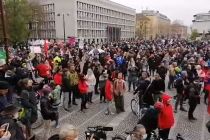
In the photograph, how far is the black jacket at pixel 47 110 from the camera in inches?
409

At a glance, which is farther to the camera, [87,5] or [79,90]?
[87,5]

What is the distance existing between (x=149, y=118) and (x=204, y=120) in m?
5.14

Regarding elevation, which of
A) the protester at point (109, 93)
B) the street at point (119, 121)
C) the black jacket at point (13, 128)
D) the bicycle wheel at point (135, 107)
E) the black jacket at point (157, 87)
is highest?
the black jacket at point (13, 128)

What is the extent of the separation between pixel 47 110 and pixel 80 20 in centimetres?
8958

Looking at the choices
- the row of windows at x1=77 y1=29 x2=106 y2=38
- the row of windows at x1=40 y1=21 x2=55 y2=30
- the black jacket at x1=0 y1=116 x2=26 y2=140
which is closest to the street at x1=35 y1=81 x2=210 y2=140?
the black jacket at x1=0 y1=116 x2=26 y2=140

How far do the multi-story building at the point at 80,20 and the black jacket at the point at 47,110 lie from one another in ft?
248

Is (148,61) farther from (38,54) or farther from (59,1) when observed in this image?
(59,1)

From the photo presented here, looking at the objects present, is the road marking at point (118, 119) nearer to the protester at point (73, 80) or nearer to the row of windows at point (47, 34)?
the protester at point (73, 80)

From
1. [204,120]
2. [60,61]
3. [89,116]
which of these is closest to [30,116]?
[89,116]

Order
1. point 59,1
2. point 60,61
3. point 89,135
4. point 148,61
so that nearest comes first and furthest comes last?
point 89,135 → point 60,61 → point 148,61 → point 59,1

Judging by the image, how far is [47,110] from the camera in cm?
1050

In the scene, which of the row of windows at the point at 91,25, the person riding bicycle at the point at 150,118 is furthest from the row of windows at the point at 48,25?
the person riding bicycle at the point at 150,118

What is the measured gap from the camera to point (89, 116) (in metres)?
13.7

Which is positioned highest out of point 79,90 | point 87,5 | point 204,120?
point 87,5
